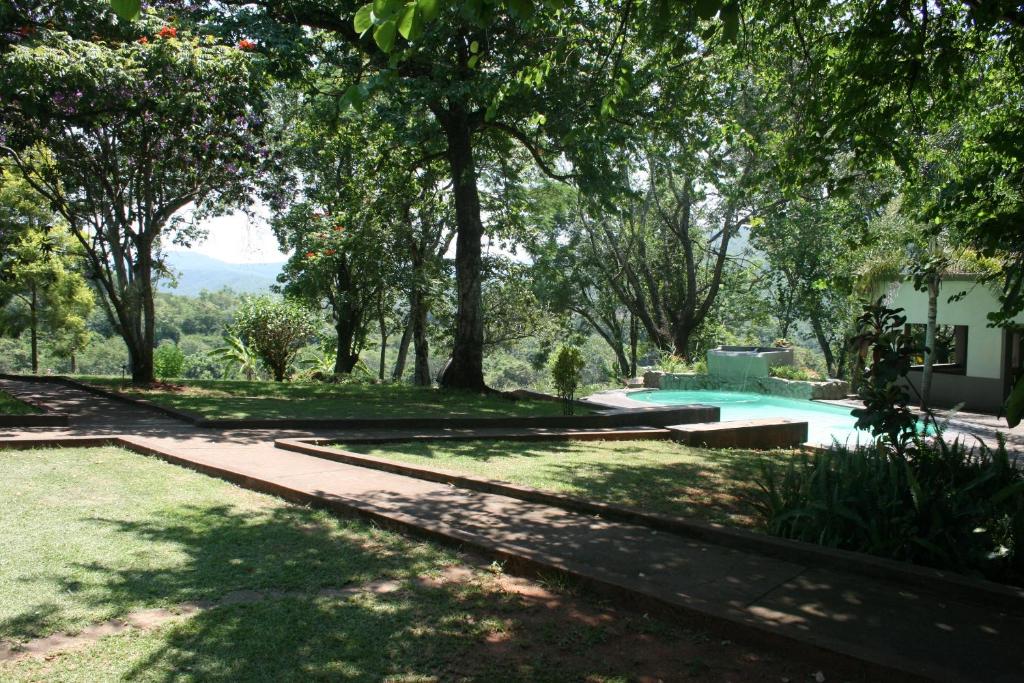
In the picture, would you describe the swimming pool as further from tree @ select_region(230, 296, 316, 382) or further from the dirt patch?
the dirt patch

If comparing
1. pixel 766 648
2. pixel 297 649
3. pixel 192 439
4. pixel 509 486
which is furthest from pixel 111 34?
pixel 766 648

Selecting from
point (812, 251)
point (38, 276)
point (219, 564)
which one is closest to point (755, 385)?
point (812, 251)

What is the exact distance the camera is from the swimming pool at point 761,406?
20148mm

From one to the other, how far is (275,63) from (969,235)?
1131cm

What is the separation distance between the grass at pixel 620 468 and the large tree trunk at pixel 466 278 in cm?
665

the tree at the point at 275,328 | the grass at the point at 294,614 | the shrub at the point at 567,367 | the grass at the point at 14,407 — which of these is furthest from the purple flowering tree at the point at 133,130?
the grass at the point at 294,614

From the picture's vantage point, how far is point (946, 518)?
4.95m

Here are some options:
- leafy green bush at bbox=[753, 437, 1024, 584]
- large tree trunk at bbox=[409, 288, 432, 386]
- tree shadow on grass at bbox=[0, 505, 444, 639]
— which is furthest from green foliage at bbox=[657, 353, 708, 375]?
tree shadow on grass at bbox=[0, 505, 444, 639]

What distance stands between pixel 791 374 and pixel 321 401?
15460mm

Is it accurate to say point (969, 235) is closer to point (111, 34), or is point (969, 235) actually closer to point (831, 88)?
point (831, 88)

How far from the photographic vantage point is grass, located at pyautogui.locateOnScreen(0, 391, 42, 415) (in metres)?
10.6

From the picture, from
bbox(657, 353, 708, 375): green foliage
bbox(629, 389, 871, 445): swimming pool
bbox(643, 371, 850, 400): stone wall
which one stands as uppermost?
bbox(657, 353, 708, 375): green foliage

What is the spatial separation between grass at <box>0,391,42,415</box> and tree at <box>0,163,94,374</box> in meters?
3.64

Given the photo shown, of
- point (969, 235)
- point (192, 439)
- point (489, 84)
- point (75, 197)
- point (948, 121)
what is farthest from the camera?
point (75, 197)
